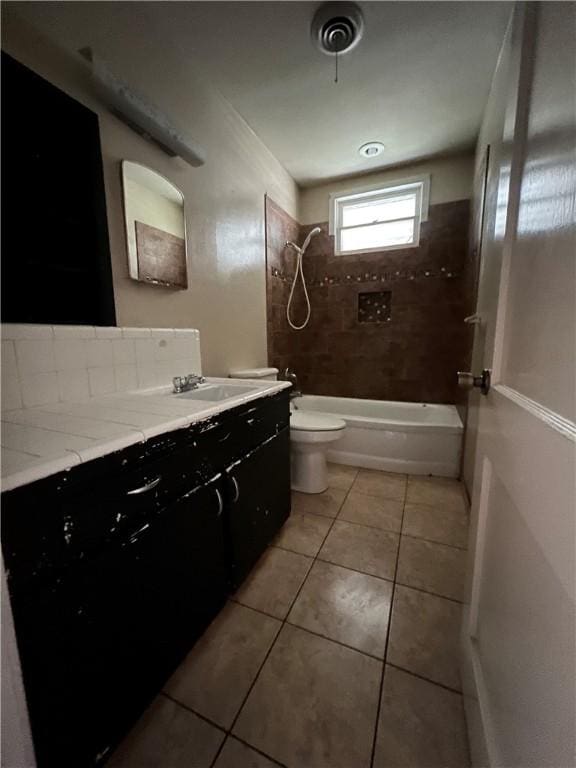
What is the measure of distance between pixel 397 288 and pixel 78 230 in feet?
8.22

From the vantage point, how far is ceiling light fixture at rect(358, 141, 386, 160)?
88.1 inches

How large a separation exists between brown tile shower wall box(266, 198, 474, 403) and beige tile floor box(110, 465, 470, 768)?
1.61 metres

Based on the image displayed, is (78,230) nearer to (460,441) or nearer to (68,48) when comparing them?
(68,48)

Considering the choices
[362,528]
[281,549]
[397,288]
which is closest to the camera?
[281,549]

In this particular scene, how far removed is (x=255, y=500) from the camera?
4.01 ft

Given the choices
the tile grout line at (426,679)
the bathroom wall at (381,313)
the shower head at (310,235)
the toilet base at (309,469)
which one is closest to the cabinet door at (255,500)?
the toilet base at (309,469)

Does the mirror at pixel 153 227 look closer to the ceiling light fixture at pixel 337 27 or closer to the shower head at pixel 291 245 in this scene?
the ceiling light fixture at pixel 337 27

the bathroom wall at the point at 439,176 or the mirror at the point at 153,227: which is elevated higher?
the bathroom wall at the point at 439,176

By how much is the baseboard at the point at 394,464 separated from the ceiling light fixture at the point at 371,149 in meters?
2.43

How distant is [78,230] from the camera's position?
109 cm

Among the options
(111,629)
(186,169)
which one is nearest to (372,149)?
(186,169)

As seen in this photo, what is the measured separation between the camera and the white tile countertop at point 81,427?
1.78 feet

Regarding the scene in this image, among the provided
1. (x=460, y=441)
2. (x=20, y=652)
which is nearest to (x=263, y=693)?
(x=20, y=652)

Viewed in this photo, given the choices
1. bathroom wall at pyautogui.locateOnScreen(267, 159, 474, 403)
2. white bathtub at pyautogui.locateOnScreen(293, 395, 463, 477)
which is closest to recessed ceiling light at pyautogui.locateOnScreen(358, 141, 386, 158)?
bathroom wall at pyautogui.locateOnScreen(267, 159, 474, 403)
